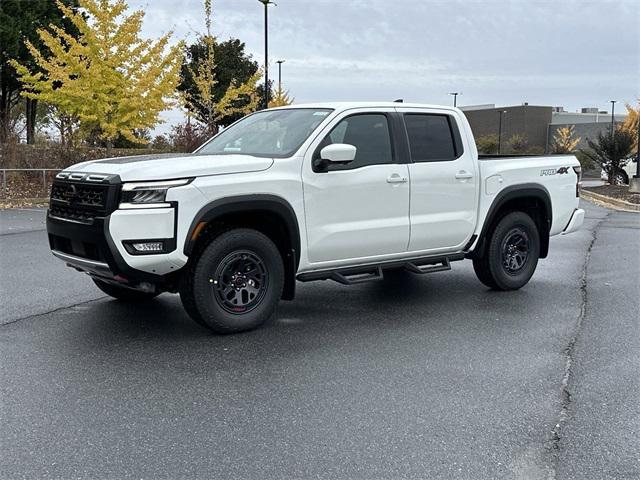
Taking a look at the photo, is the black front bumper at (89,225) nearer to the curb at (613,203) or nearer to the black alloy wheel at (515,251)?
the black alloy wheel at (515,251)

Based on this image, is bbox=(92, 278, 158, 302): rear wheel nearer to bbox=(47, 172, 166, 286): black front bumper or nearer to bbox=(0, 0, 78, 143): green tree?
bbox=(47, 172, 166, 286): black front bumper

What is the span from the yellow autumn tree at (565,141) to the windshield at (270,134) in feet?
207

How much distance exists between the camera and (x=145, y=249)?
510cm

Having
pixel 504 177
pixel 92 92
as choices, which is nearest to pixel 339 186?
pixel 504 177

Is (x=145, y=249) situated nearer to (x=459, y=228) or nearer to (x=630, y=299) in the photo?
(x=459, y=228)

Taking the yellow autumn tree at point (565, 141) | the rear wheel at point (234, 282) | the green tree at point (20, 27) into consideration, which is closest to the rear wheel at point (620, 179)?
the green tree at point (20, 27)

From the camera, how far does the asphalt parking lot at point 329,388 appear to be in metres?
3.47

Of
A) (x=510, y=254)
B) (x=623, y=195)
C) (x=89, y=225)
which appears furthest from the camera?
(x=623, y=195)

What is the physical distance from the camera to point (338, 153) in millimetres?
5633

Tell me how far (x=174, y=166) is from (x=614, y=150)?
2828 cm

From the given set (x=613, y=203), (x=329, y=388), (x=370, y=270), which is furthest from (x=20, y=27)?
(x=329, y=388)

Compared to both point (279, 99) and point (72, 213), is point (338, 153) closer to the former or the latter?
point (72, 213)

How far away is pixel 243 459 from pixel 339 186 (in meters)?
3.02

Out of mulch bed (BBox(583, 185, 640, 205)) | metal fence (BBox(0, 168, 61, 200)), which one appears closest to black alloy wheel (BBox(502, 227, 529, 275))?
metal fence (BBox(0, 168, 61, 200))
